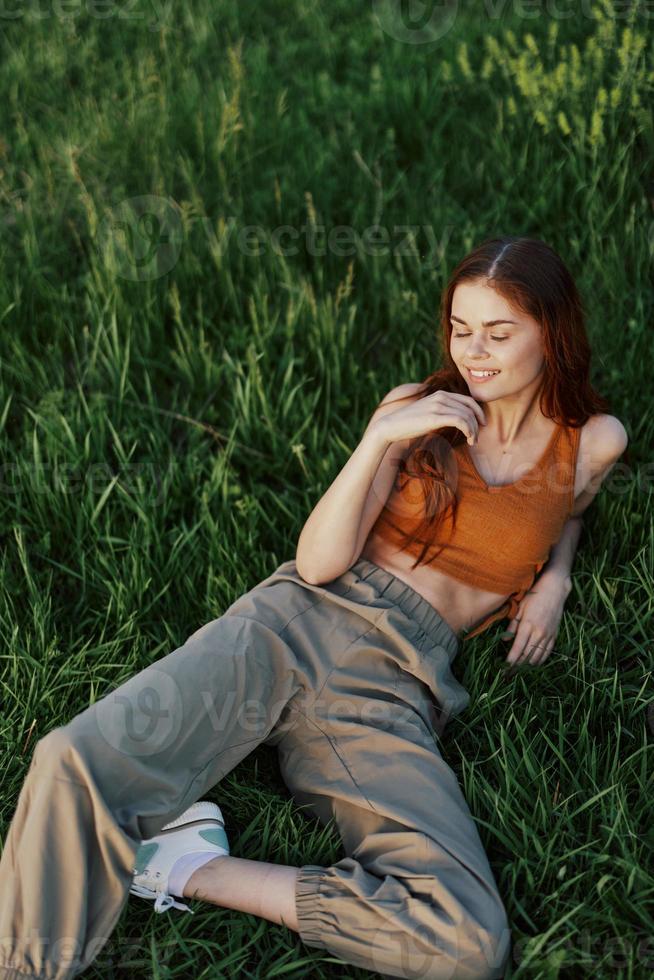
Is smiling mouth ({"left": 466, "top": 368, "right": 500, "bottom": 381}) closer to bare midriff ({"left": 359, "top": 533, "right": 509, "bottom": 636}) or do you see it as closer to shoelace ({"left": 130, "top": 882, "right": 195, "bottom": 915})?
bare midriff ({"left": 359, "top": 533, "right": 509, "bottom": 636})

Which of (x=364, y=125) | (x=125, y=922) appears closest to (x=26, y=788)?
(x=125, y=922)

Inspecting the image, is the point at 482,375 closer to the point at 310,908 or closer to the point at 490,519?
the point at 490,519

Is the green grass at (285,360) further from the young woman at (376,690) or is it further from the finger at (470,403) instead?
the finger at (470,403)

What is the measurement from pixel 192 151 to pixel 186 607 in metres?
1.97

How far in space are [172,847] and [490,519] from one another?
41.1 inches

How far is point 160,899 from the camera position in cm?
203

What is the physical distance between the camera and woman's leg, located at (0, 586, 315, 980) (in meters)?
1.79

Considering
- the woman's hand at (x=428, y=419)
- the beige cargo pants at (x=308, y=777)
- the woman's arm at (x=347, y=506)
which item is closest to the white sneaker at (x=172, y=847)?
the beige cargo pants at (x=308, y=777)

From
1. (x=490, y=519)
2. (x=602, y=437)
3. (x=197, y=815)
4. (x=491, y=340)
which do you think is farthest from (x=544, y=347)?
(x=197, y=815)

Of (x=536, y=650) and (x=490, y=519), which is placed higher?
(x=490, y=519)

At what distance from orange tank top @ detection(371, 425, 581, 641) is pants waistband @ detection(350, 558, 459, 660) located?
0.28 ft

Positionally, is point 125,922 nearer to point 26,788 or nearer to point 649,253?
point 26,788

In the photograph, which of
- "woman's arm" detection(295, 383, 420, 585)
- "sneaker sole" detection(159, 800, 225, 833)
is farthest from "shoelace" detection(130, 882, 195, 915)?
"woman's arm" detection(295, 383, 420, 585)

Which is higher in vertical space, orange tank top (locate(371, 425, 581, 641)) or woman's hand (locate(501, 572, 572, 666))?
orange tank top (locate(371, 425, 581, 641))
